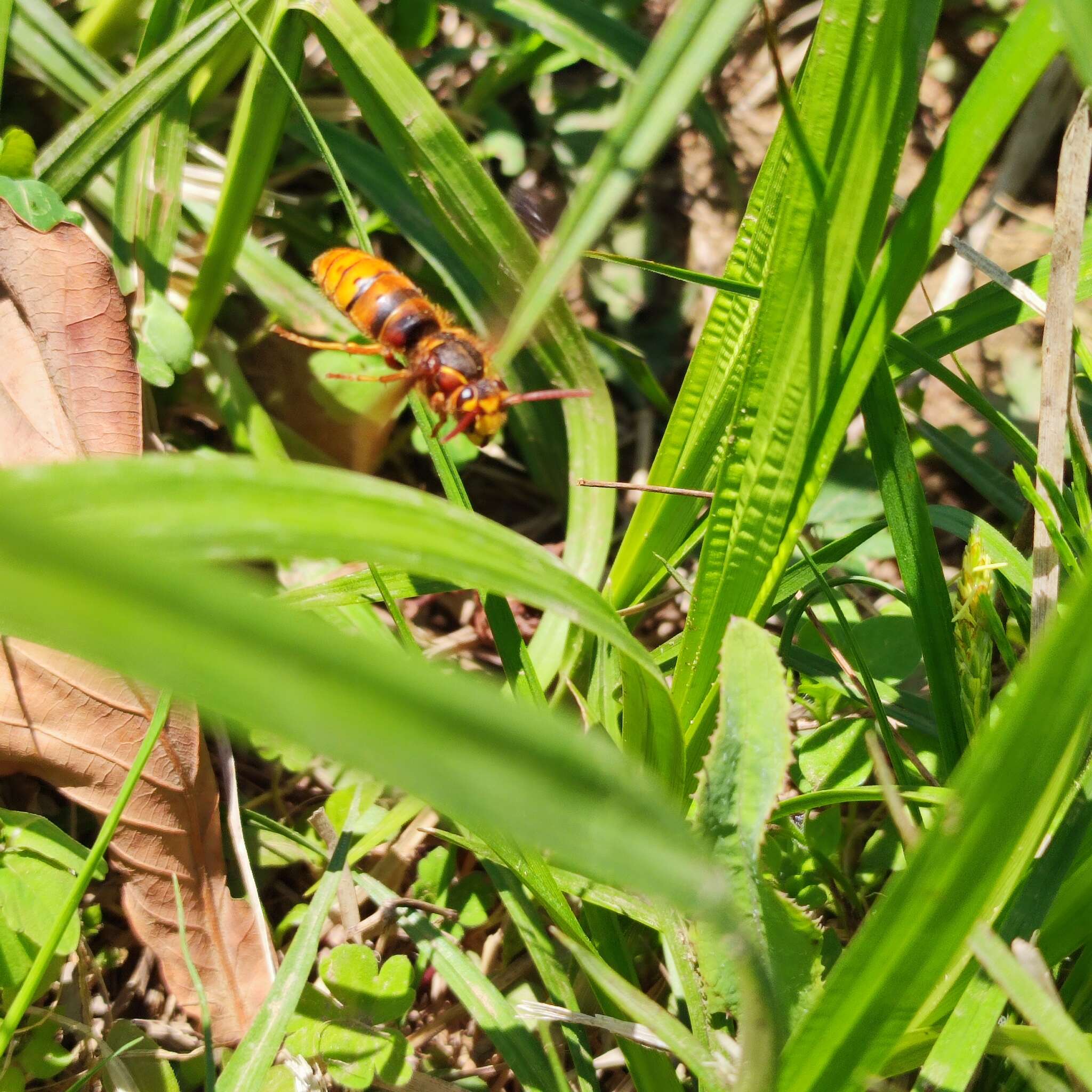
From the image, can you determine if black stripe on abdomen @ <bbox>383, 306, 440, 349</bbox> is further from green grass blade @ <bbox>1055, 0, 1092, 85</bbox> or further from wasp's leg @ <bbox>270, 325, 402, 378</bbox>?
green grass blade @ <bbox>1055, 0, 1092, 85</bbox>

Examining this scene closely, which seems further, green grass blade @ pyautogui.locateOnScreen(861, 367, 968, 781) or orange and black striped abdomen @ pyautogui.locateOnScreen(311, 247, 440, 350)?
orange and black striped abdomen @ pyautogui.locateOnScreen(311, 247, 440, 350)

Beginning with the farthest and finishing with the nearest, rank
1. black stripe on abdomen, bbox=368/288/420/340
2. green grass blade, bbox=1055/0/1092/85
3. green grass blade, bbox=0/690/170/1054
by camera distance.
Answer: black stripe on abdomen, bbox=368/288/420/340, green grass blade, bbox=0/690/170/1054, green grass blade, bbox=1055/0/1092/85

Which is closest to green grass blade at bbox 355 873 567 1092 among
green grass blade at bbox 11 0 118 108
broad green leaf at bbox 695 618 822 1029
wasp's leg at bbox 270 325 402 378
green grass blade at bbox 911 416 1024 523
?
broad green leaf at bbox 695 618 822 1029

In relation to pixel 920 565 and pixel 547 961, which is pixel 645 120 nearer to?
pixel 920 565

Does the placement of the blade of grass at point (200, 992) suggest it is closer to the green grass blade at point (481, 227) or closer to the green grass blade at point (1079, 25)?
the green grass blade at point (481, 227)

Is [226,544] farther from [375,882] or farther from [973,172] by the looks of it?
[375,882]

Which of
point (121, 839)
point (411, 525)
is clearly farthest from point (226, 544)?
point (121, 839)

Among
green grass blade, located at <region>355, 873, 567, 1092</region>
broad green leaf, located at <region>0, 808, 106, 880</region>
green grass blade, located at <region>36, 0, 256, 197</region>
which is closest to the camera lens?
green grass blade, located at <region>355, 873, 567, 1092</region>
